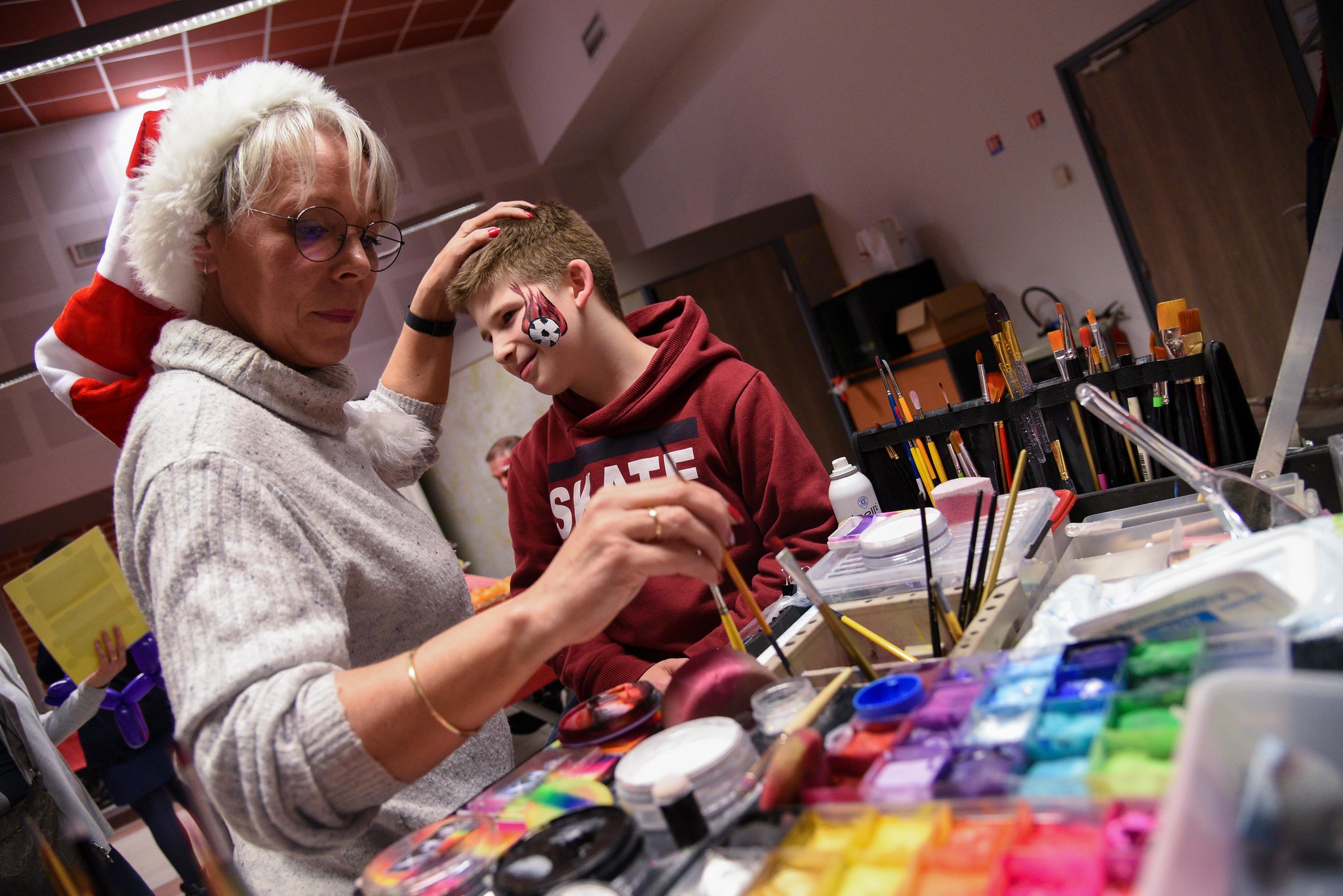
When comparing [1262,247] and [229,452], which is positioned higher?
[229,452]

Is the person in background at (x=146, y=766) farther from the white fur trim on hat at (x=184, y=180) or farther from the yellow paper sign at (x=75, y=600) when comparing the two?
the white fur trim on hat at (x=184, y=180)

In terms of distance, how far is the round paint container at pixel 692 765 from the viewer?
71cm

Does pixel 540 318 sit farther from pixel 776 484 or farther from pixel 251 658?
pixel 251 658

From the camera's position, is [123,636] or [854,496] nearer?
[854,496]

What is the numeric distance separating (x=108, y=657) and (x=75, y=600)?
337mm

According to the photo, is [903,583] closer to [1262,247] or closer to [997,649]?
[997,649]

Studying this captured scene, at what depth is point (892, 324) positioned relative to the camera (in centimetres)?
507

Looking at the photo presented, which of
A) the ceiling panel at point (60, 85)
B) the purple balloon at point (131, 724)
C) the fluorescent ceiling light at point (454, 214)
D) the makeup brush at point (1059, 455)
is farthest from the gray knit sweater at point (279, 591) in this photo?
the ceiling panel at point (60, 85)

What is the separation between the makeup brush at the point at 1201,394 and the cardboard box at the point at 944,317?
3.41 m

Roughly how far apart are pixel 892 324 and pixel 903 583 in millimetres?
4232

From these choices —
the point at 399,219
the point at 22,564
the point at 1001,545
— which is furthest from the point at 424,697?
the point at 22,564

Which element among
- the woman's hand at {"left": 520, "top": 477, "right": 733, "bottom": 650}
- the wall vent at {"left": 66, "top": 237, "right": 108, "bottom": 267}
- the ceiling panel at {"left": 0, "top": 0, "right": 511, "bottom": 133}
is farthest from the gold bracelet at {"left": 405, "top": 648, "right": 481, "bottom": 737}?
the wall vent at {"left": 66, "top": 237, "right": 108, "bottom": 267}

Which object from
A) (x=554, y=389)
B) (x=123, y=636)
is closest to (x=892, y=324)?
(x=554, y=389)

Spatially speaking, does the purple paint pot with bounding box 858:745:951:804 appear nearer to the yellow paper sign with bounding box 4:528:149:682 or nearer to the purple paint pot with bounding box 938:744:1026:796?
the purple paint pot with bounding box 938:744:1026:796
